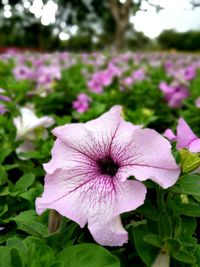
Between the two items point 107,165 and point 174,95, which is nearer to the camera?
point 107,165

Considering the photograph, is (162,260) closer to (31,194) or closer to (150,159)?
(150,159)

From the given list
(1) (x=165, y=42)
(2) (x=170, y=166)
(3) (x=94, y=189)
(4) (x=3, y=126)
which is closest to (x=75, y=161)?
(3) (x=94, y=189)

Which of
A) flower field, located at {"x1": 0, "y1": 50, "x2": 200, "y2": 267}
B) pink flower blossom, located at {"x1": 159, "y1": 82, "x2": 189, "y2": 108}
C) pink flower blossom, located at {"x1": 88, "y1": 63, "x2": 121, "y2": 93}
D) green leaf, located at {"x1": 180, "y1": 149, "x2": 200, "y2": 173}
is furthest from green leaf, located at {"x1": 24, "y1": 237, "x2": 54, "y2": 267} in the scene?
pink flower blossom, located at {"x1": 88, "y1": 63, "x2": 121, "y2": 93}

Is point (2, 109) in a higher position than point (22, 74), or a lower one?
lower

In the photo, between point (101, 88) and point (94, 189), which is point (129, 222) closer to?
point (94, 189)

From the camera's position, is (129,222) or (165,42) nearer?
(129,222)

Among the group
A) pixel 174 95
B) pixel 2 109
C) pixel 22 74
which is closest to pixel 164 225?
pixel 2 109
